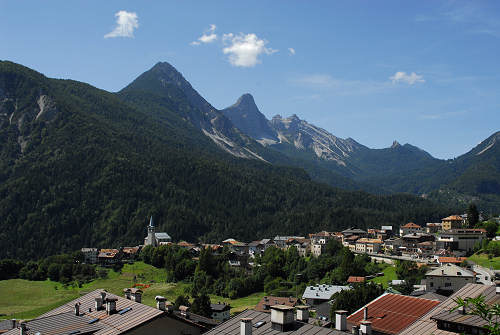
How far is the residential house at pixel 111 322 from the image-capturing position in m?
29.5

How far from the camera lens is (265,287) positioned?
11181 cm

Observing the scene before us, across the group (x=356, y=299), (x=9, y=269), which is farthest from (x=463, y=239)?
(x=9, y=269)

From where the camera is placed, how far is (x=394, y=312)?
4434 centimetres

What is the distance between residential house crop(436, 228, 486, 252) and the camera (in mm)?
110250

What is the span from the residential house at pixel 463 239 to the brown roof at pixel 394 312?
230ft

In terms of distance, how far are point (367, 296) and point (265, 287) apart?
46.4 m

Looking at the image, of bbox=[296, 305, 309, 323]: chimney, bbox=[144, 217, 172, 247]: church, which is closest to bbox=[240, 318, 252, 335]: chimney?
bbox=[296, 305, 309, 323]: chimney

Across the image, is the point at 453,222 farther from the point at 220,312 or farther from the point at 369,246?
the point at 220,312

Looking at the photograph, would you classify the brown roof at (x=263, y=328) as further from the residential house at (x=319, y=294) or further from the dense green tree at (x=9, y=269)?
the dense green tree at (x=9, y=269)

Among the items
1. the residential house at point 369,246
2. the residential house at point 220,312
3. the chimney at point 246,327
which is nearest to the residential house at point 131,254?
the residential house at point 369,246

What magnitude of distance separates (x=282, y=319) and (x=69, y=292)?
92.9 m

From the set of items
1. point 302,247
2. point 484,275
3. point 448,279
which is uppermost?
point 484,275

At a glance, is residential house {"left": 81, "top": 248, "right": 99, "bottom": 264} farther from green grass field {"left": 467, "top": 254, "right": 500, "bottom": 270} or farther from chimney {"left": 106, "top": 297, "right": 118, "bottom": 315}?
chimney {"left": 106, "top": 297, "right": 118, "bottom": 315}

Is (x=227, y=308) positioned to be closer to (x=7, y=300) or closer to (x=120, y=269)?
(x=7, y=300)
